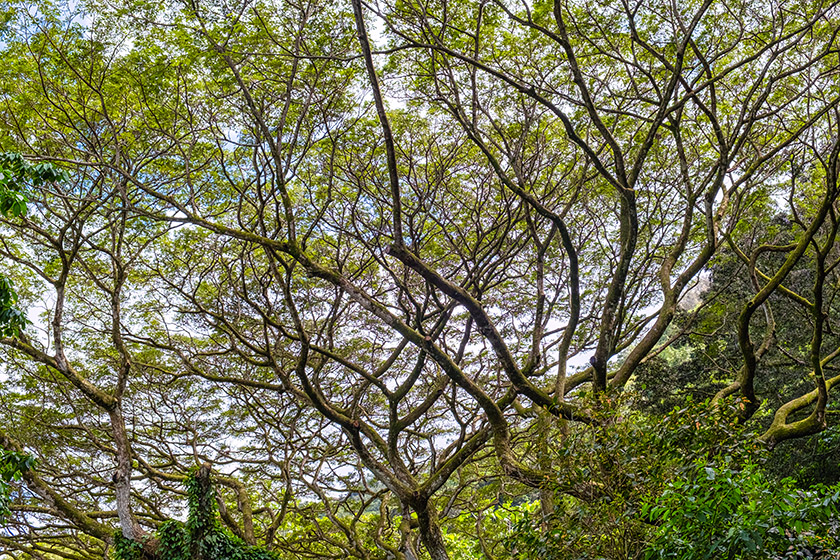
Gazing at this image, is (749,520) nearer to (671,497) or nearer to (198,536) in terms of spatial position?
(671,497)

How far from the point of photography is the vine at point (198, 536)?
723 cm

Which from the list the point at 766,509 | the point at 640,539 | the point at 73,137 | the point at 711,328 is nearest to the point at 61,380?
the point at 73,137

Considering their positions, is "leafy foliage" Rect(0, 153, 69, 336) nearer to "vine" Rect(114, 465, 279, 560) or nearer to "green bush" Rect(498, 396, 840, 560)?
"vine" Rect(114, 465, 279, 560)

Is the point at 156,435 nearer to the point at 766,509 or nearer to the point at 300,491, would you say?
the point at 300,491

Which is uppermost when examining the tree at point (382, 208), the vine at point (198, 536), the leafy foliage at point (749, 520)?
the tree at point (382, 208)

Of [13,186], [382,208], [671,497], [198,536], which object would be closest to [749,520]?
[671,497]

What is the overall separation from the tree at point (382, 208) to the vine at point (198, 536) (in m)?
0.45

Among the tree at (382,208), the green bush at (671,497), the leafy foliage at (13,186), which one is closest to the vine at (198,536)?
the tree at (382,208)

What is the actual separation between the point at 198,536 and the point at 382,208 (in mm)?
4711

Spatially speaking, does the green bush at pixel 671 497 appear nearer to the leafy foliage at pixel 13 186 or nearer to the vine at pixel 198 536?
the leafy foliage at pixel 13 186

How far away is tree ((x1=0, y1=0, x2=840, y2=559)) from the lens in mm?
5059

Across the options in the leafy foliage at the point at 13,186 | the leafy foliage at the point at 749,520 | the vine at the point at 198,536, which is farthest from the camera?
the vine at the point at 198,536

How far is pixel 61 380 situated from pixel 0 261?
186 cm

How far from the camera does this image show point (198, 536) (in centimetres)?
743
